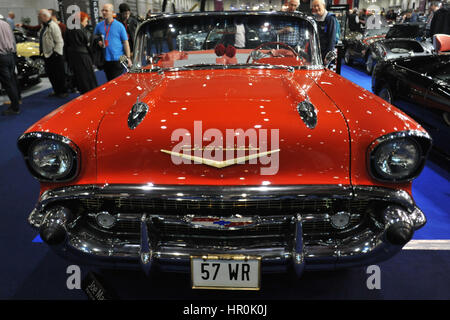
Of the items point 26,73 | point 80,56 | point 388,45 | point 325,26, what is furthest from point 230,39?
point 26,73

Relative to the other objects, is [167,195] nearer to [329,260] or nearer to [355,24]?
[329,260]

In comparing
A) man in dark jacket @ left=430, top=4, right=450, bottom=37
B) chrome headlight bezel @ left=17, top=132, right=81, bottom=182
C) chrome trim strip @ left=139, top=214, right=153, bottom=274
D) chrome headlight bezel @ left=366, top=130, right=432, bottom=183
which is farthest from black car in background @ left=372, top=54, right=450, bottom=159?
man in dark jacket @ left=430, top=4, right=450, bottom=37

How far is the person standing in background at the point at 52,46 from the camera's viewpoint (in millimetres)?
6371

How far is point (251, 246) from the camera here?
1608mm

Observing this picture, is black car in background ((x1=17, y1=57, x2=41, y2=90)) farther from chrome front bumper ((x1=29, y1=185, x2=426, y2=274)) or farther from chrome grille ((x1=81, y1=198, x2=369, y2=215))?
chrome grille ((x1=81, y1=198, x2=369, y2=215))

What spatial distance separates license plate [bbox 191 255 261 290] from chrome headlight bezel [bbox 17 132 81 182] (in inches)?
26.8

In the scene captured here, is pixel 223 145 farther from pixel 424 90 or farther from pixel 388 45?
pixel 388 45

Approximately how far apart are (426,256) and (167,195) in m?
1.83

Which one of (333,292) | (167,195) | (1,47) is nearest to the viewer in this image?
(167,195)

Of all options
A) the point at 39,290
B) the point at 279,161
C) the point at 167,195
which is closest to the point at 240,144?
the point at 279,161

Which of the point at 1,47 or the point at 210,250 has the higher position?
the point at 1,47

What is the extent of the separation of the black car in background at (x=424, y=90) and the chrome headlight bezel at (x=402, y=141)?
1.98 m

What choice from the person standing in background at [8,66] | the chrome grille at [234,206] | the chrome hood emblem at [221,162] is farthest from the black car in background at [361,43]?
the chrome hood emblem at [221,162]

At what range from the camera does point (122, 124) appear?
1678 millimetres
